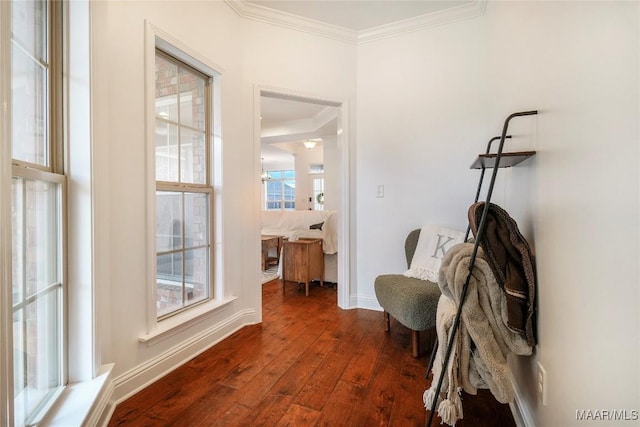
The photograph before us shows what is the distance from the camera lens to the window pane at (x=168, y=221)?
5.95 feet

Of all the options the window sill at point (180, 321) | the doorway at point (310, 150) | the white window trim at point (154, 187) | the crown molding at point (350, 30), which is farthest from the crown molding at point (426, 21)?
the window sill at point (180, 321)

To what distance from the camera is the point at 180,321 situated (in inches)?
72.2

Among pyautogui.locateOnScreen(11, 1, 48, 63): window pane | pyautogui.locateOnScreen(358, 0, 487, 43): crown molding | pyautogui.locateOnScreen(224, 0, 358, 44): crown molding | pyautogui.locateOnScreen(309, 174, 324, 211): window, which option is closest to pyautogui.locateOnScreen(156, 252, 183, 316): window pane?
pyautogui.locateOnScreen(11, 1, 48, 63): window pane

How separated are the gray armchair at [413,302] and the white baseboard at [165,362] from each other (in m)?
1.20

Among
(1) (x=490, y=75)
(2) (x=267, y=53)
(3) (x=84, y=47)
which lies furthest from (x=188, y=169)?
(1) (x=490, y=75)

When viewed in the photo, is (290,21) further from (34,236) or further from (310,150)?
(310,150)

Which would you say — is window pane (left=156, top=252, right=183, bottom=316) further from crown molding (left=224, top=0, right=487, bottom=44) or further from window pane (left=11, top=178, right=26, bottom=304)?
→ crown molding (left=224, top=0, right=487, bottom=44)

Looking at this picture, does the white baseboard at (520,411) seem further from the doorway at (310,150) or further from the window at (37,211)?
the window at (37,211)

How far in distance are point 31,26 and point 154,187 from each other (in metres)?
0.82

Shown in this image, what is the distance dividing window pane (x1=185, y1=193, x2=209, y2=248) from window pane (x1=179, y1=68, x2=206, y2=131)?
0.52 m

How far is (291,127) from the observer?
17.9 ft

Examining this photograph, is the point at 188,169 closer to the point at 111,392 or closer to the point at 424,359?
the point at 111,392

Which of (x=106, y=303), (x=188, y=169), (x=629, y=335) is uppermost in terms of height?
(x=188, y=169)

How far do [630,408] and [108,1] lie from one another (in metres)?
2.41
